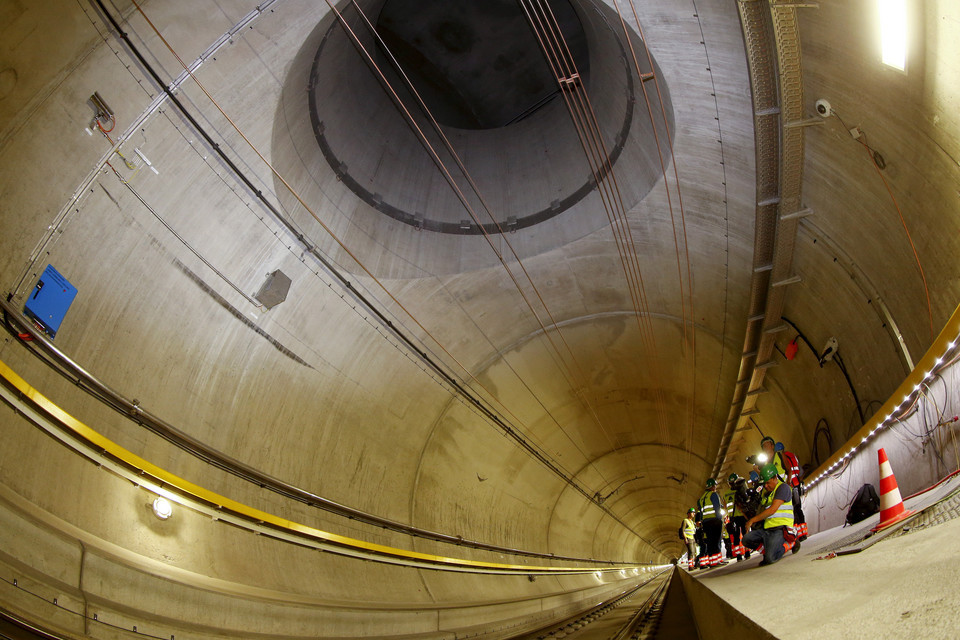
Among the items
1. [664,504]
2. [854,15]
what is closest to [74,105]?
[854,15]

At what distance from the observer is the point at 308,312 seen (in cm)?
749

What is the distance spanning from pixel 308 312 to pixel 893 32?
5930 mm

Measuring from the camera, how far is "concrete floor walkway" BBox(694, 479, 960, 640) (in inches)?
60.9

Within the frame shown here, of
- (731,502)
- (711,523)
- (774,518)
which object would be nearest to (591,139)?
(731,502)

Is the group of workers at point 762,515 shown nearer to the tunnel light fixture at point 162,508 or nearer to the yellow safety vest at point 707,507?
the yellow safety vest at point 707,507

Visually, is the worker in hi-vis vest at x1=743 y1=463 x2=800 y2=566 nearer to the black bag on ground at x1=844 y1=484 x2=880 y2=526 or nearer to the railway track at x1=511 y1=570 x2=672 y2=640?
the black bag on ground at x1=844 y1=484 x2=880 y2=526

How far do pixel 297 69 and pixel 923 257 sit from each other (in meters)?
5.89

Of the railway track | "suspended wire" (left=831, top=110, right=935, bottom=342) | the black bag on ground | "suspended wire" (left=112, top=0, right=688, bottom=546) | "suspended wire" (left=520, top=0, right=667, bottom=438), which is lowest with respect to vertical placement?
the railway track

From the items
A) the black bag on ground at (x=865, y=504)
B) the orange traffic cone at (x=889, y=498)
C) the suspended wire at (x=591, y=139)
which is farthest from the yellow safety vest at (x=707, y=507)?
the orange traffic cone at (x=889, y=498)

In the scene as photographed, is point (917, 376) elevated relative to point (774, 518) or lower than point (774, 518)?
elevated

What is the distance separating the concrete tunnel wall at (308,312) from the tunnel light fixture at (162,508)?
7cm

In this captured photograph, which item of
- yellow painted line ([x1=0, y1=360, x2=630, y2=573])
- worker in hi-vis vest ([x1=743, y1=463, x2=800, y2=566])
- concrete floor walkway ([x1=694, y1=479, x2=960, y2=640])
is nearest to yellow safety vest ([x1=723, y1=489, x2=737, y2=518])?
worker in hi-vis vest ([x1=743, y1=463, x2=800, y2=566])

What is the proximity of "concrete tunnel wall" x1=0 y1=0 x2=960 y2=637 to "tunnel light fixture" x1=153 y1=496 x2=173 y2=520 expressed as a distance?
0.07 meters

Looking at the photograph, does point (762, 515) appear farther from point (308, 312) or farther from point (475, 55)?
point (475, 55)
